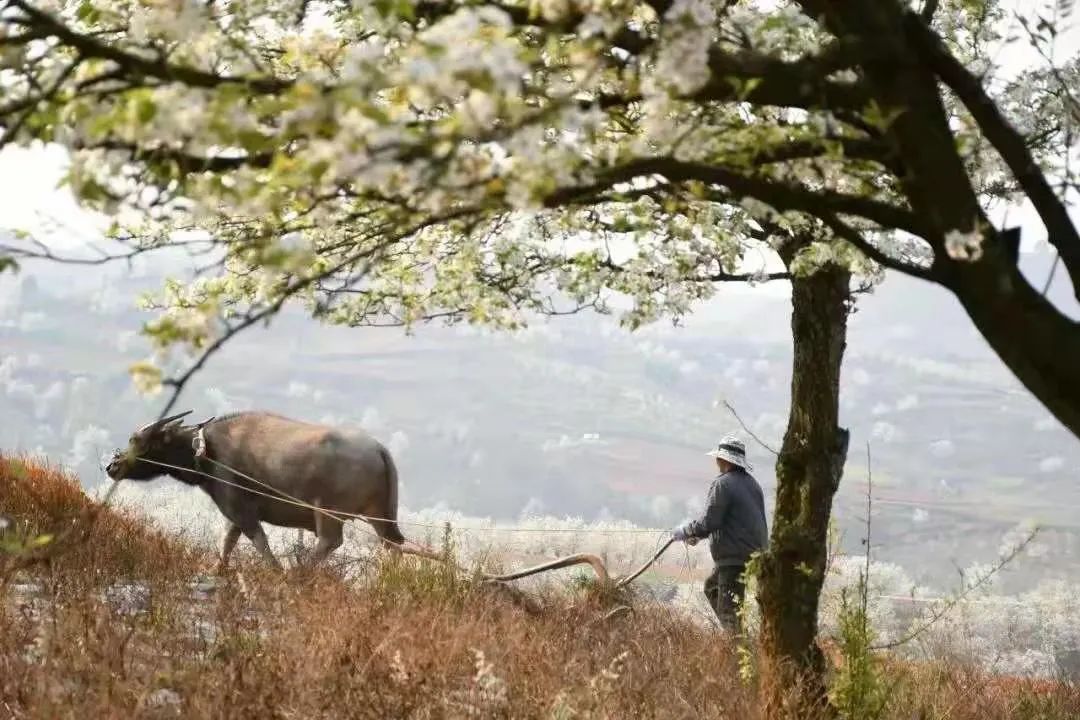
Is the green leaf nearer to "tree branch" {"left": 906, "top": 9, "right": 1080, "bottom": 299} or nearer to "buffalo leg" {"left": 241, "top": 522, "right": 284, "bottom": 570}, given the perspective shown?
"tree branch" {"left": 906, "top": 9, "right": 1080, "bottom": 299}

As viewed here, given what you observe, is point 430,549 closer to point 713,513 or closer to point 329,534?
point 329,534

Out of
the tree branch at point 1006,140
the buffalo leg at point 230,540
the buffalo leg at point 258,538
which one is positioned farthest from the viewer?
the buffalo leg at point 258,538

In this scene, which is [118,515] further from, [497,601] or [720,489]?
[720,489]

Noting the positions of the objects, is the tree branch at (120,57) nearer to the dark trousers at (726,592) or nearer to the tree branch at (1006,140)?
the tree branch at (1006,140)

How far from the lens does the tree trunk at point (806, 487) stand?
7855mm

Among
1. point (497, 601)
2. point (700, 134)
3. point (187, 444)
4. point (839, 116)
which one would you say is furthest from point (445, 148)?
point (187, 444)

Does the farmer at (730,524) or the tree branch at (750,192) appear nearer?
the tree branch at (750,192)

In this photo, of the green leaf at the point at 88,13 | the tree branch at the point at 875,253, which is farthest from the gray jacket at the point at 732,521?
the green leaf at the point at 88,13

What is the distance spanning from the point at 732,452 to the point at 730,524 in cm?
68

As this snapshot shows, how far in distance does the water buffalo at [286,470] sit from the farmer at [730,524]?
3381mm

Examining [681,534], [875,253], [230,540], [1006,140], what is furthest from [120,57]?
[230,540]

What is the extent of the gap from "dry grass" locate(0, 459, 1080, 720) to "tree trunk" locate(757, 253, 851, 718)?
1.70 ft

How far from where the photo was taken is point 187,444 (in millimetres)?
12711

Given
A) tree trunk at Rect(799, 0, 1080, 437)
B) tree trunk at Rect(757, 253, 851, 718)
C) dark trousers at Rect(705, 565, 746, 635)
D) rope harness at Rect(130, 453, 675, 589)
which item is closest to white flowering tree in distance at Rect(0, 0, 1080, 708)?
tree trunk at Rect(799, 0, 1080, 437)
